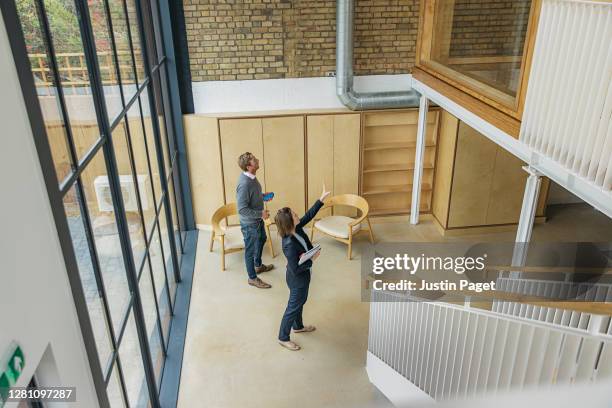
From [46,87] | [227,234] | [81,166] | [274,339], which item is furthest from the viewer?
[227,234]

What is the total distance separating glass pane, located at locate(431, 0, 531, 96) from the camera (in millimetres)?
6461

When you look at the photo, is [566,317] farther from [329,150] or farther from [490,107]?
[329,150]

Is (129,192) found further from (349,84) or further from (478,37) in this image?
(478,37)

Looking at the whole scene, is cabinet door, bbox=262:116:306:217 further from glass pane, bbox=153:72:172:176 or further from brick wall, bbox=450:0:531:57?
brick wall, bbox=450:0:531:57

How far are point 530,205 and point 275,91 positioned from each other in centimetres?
470

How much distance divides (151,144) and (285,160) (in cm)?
282

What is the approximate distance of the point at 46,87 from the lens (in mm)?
3102

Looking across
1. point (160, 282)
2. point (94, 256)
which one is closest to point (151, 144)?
point (160, 282)

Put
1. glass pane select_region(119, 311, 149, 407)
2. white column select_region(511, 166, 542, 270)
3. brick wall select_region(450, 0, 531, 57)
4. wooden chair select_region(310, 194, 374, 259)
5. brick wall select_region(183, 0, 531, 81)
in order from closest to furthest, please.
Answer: glass pane select_region(119, 311, 149, 407) < white column select_region(511, 166, 542, 270) < brick wall select_region(450, 0, 531, 57) < brick wall select_region(183, 0, 531, 81) < wooden chair select_region(310, 194, 374, 259)

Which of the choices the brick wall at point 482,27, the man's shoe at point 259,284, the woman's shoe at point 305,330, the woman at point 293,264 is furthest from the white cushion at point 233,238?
the brick wall at point 482,27

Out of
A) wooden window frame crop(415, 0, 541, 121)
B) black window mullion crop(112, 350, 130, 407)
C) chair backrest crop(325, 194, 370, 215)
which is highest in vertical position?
wooden window frame crop(415, 0, 541, 121)

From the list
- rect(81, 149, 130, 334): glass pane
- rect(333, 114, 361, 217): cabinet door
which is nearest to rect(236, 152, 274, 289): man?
rect(333, 114, 361, 217): cabinet door

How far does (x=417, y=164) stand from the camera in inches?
355

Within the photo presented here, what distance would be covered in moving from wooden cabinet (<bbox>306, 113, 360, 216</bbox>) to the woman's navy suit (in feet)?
8.51
